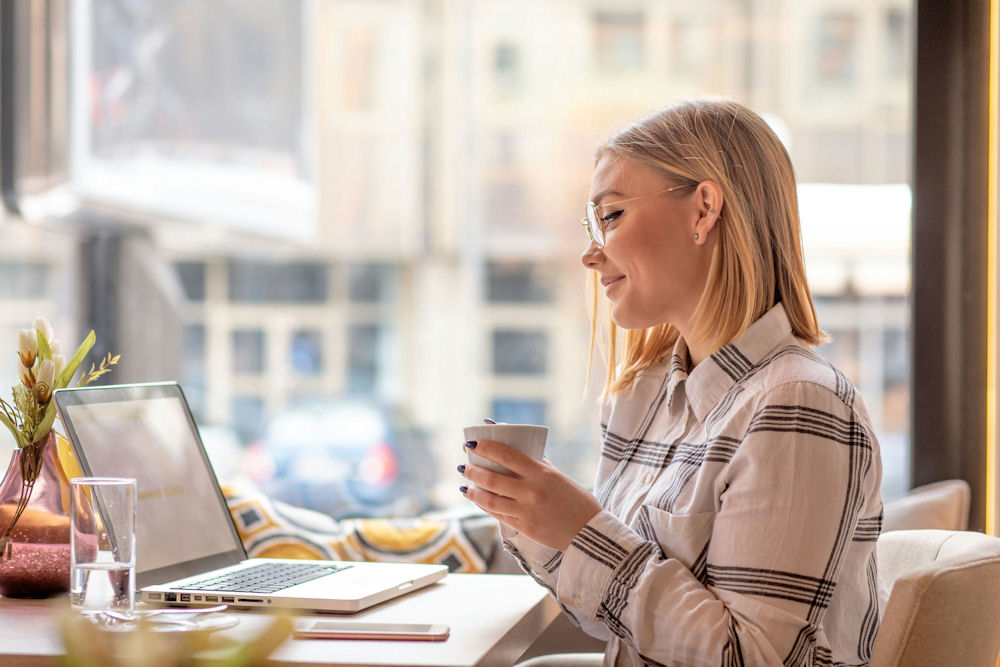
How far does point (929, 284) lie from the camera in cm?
226

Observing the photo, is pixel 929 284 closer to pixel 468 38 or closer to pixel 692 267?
pixel 692 267

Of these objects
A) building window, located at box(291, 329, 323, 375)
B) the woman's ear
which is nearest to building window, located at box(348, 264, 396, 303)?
building window, located at box(291, 329, 323, 375)

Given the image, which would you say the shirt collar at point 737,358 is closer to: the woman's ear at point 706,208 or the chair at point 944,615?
the woman's ear at point 706,208

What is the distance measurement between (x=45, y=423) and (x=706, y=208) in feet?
2.74

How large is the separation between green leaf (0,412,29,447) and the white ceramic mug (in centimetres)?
55

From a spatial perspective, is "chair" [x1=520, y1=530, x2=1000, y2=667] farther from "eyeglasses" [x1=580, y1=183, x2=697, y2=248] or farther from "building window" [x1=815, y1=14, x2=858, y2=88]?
"building window" [x1=815, y1=14, x2=858, y2=88]

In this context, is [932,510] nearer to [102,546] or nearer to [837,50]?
[102,546]

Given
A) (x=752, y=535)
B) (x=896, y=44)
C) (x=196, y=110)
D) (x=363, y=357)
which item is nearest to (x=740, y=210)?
(x=752, y=535)

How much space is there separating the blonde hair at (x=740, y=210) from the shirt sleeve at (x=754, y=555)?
0.62 feet

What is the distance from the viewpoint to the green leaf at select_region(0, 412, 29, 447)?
49.9 inches

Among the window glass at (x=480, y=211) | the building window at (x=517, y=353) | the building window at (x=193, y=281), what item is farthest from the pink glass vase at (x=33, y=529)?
the building window at (x=193, y=281)

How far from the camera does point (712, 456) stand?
3.83ft

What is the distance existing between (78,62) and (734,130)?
219 centimetres

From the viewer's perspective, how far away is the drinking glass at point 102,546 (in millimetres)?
1117
